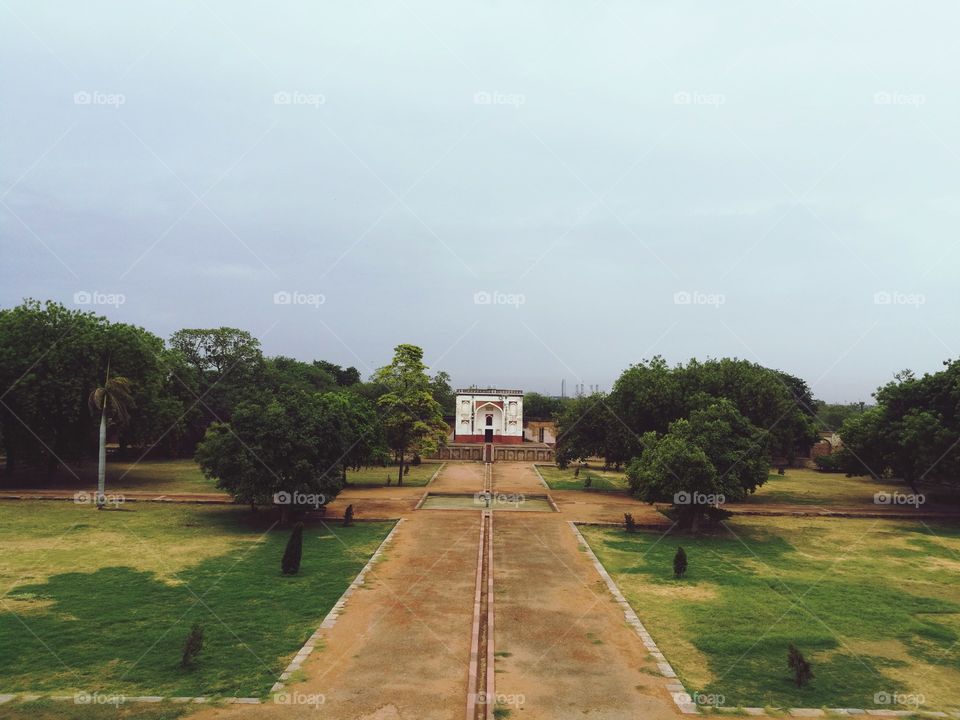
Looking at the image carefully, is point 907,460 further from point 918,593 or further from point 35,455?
point 35,455

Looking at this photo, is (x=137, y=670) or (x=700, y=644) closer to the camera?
(x=137, y=670)

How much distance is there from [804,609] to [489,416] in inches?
2199

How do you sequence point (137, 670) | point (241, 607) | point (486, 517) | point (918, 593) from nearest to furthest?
1. point (137, 670)
2. point (241, 607)
3. point (918, 593)
4. point (486, 517)

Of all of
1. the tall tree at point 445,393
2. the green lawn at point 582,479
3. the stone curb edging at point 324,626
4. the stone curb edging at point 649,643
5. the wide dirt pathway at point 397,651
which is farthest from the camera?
the tall tree at point 445,393

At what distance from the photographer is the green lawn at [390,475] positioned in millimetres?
40844

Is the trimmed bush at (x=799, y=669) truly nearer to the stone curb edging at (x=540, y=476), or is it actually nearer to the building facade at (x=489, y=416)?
the stone curb edging at (x=540, y=476)

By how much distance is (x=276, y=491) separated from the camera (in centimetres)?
2553

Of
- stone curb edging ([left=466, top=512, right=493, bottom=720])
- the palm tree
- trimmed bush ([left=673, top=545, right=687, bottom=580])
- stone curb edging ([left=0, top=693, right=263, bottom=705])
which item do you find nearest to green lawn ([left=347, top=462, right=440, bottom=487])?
the palm tree

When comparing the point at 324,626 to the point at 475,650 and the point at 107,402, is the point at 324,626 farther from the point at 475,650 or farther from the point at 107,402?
the point at 107,402

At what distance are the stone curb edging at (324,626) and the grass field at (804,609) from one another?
7828mm

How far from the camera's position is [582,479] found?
44.5m

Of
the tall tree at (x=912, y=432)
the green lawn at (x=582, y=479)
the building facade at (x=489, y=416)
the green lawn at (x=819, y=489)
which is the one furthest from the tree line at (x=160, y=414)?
the building facade at (x=489, y=416)

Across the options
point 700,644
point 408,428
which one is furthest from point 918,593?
point 408,428

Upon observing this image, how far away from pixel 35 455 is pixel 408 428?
71.1 feet
